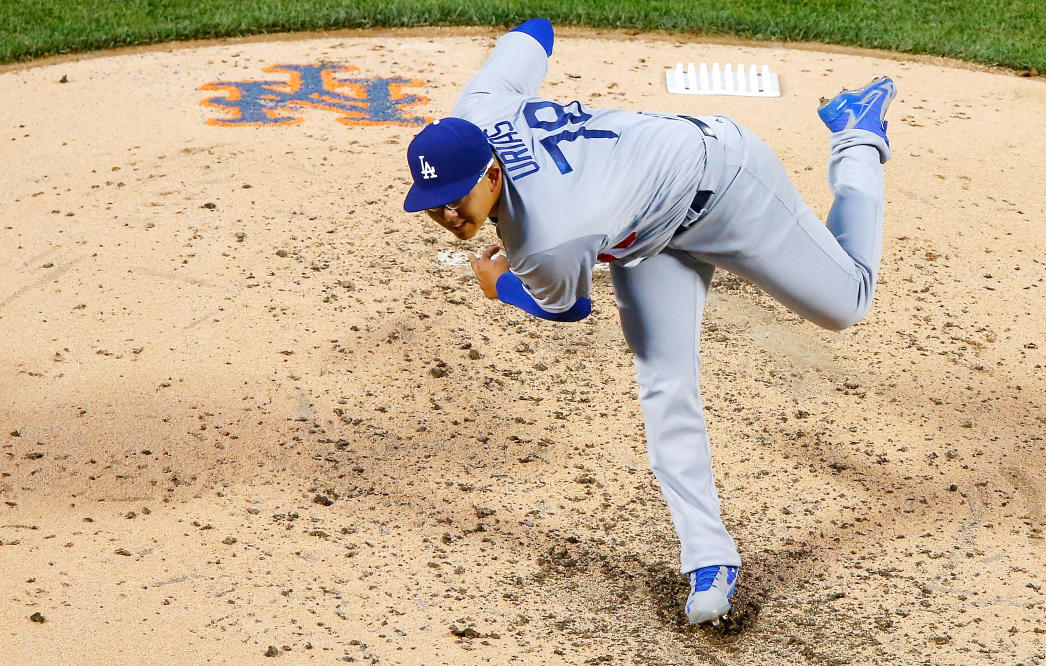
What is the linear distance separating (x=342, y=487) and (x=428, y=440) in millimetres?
414

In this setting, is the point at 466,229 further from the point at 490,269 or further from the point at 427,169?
the point at 490,269

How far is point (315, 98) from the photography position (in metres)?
6.98

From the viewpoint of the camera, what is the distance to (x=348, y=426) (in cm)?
435

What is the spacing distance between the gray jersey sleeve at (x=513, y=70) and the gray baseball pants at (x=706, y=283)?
55 cm

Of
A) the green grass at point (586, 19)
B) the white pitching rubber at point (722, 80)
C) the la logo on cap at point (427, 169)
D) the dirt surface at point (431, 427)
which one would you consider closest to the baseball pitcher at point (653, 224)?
the la logo on cap at point (427, 169)

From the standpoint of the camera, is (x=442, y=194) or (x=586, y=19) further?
(x=586, y=19)

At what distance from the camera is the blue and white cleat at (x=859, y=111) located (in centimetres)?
388

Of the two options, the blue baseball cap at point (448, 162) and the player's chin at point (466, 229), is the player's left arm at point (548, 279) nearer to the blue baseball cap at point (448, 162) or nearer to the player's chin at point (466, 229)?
the player's chin at point (466, 229)

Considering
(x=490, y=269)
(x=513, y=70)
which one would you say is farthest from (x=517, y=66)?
(x=490, y=269)

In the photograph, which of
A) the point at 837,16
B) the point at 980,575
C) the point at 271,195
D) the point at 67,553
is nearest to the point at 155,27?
the point at 271,195

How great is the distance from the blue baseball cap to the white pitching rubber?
454cm

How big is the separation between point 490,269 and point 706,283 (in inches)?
26.0

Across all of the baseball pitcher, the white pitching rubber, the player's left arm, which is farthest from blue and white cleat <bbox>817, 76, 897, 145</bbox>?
the white pitching rubber

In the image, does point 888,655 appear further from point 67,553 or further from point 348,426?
point 67,553
